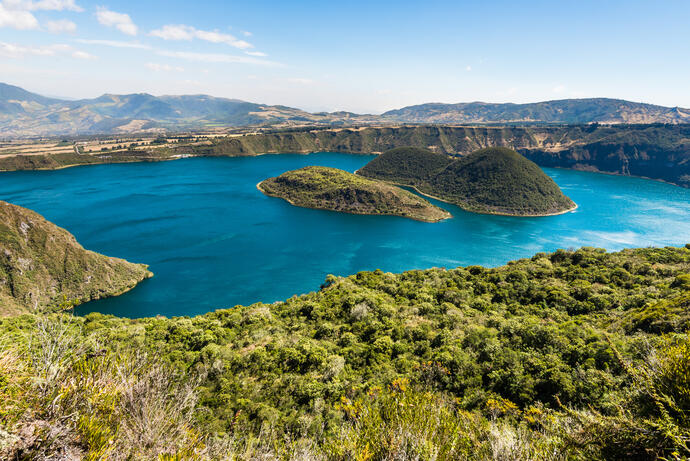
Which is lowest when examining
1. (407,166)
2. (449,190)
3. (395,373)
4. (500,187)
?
(395,373)

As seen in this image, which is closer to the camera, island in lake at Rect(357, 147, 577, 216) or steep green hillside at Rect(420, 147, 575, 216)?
steep green hillside at Rect(420, 147, 575, 216)

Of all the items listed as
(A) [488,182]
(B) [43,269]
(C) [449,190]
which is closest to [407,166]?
(C) [449,190]

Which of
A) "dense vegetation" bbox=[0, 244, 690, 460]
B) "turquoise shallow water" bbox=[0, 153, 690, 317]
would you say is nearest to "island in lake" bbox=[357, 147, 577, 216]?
"turquoise shallow water" bbox=[0, 153, 690, 317]

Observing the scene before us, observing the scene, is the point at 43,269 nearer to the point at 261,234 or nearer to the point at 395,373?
the point at 261,234

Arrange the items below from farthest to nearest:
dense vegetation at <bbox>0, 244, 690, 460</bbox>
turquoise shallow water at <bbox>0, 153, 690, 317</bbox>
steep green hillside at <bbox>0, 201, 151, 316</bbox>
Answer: turquoise shallow water at <bbox>0, 153, 690, 317</bbox> < steep green hillside at <bbox>0, 201, 151, 316</bbox> < dense vegetation at <bbox>0, 244, 690, 460</bbox>

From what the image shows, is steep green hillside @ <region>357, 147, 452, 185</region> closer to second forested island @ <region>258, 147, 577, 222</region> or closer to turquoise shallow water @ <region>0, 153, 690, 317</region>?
second forested island @ <region>258, 147, 577, 222</region>

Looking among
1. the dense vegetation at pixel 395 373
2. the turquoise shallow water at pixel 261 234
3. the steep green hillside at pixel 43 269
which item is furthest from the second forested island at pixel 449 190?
the steep green hillside at pixel 43 269

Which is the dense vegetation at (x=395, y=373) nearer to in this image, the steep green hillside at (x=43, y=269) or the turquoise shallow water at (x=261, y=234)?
the steep green hillside at (x=43, y=269)
